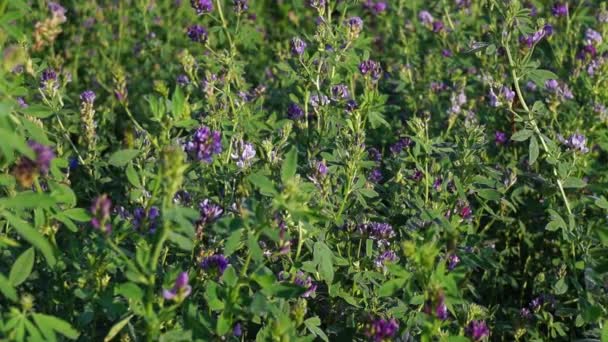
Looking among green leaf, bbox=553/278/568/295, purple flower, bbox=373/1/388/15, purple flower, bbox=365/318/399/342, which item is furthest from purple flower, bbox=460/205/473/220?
purple flower, bbox=373/1/388/15

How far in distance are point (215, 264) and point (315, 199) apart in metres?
0.55

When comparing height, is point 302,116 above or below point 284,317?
below

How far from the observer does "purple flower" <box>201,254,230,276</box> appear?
2467mm

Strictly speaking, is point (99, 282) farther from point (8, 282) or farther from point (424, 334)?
point (424, 334)

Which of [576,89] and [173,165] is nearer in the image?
[173,165]

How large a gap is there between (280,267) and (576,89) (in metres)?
2.26

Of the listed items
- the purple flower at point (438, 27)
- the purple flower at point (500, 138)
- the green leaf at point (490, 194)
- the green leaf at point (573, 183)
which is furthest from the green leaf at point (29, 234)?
the purple flower at point (438, 27)

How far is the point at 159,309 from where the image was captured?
2.35 m

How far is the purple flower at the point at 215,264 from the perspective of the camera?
2.47 metres

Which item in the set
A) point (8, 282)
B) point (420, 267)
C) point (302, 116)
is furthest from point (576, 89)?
point (8, 282)

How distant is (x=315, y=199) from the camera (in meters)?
2.90

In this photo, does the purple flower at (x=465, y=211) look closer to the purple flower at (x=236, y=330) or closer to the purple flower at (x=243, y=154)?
the purple flower at (x=243, y=154)

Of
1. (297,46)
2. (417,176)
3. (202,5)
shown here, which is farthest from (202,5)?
(417,176)

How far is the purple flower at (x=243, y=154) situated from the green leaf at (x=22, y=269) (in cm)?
91
